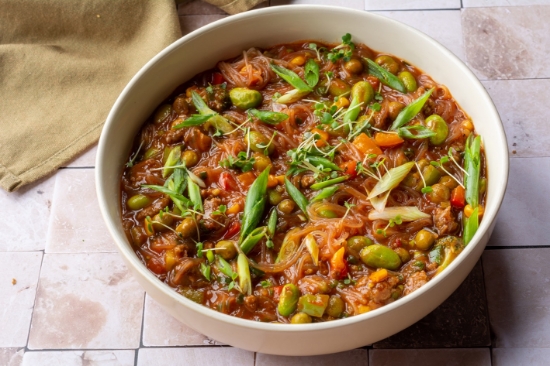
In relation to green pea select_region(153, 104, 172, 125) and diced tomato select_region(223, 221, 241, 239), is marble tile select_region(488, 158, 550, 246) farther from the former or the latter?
green pea select_region(153, 104, 172, 125)

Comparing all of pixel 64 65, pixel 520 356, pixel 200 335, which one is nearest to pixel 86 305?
pixel 200 335

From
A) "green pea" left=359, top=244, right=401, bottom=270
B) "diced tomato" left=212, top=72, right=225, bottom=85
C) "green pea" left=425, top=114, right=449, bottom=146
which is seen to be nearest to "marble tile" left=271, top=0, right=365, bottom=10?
"diced tomato" left=212, top=72, right=225, bottom=85

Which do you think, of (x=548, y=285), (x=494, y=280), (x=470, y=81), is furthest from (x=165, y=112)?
(x=548, y=285)

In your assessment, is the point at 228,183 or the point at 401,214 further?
the point at 228,183

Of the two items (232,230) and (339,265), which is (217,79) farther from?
(339,265)

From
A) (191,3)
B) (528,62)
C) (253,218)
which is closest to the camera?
(253,218)

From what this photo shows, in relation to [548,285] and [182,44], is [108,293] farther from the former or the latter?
[548,285]

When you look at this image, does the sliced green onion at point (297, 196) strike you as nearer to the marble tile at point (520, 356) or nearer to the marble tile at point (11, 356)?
the marble tile at point (520, 356)
